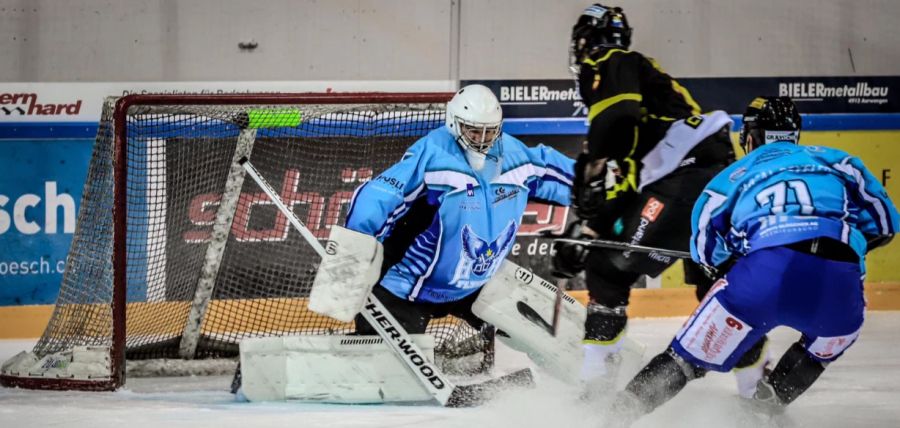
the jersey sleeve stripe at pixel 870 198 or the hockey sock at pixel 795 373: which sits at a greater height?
the jersey sleeve stripe at pixel 870 198

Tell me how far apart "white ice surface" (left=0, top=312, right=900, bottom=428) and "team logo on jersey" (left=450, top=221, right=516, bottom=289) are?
1.34 feet

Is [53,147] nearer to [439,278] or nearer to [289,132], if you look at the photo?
[289,132]

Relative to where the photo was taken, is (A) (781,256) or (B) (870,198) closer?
(A) (781,256)

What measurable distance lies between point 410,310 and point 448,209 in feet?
1.36

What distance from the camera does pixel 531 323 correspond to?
4.07 meters

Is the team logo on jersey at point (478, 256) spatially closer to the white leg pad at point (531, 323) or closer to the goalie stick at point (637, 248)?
the white leg pad at point (531, 323)

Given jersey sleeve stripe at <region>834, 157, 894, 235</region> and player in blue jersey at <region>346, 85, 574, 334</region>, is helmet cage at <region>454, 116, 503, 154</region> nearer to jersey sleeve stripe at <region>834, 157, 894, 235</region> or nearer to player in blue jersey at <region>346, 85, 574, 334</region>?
player in blue jersey at <region>346, 85, 574, 334</region>

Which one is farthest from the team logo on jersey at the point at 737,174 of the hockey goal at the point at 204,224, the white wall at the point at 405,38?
the white wall at the point at 405,38

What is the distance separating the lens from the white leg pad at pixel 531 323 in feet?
13.3

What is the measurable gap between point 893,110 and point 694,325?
3.49m

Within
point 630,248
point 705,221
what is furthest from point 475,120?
point 705,221

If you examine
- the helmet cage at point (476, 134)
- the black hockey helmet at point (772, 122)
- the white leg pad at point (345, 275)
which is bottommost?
the white leg pad at point (345, 275)

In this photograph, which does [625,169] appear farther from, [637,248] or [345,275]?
[345,275]

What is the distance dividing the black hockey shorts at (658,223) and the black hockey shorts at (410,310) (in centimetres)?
51
